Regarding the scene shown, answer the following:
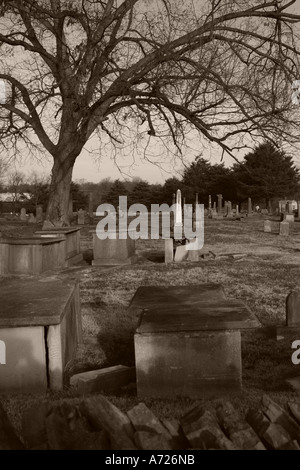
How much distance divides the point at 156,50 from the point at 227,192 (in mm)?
45683

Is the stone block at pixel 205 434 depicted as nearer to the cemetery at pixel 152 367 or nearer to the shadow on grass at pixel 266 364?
the cemetery at pixel 152 367

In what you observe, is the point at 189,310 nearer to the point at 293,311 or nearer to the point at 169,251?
the point at 293,311

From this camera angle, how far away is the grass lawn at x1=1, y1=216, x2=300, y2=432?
4.79m

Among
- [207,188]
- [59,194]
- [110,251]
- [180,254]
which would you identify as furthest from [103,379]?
[207,188]

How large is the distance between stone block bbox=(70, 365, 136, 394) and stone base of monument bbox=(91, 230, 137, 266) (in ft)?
30.2

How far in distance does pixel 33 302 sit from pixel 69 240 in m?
9.29

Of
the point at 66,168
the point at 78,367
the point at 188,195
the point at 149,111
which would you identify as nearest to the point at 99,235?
the point at 66,168

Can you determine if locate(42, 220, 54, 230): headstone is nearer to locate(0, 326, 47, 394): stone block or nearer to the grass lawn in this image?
the grass lawn

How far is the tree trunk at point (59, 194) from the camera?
1738cm

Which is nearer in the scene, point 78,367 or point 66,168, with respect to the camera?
point 78,367

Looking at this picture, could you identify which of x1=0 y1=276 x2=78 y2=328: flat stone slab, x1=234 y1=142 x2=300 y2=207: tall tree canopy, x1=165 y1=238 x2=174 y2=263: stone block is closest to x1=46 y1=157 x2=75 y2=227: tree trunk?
x1=165 y1=238 x2=174 y2=263: stone block

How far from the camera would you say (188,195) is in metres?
60.9
